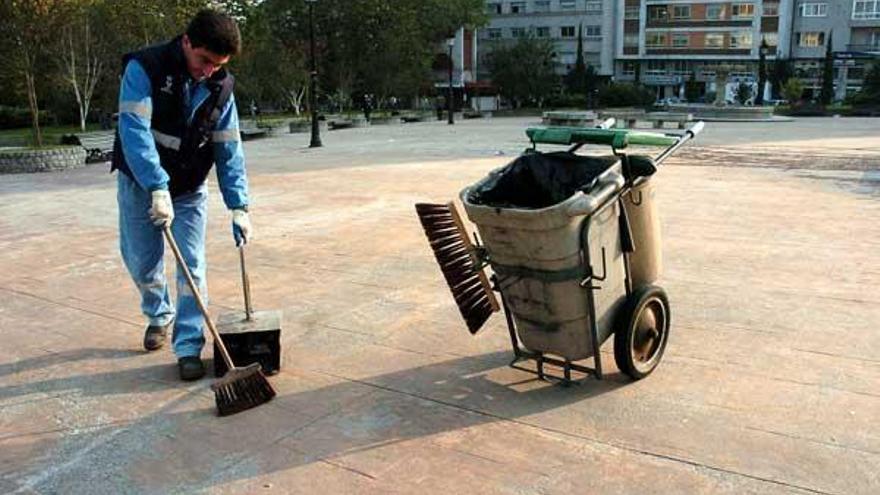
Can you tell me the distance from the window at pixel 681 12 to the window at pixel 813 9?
9.40 metres

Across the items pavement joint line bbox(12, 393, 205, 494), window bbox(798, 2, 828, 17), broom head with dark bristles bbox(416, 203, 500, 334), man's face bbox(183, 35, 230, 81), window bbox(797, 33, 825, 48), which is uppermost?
window bbox(798, 2, 828, 17)

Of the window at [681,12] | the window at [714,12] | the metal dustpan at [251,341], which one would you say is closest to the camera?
the metal dustpan at [251,341]

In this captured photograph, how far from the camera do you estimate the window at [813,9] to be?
67.6 m

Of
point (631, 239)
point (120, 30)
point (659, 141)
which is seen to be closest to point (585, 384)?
point (631, 239)

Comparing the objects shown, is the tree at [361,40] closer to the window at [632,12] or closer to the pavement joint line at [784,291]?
the pavement joint line at [784,291]

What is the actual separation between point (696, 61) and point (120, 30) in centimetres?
5939

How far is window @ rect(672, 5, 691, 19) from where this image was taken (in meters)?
70.5

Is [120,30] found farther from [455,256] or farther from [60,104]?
[455,256]

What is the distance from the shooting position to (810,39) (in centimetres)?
6838

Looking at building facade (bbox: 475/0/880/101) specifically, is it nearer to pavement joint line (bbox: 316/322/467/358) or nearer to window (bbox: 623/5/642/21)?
window (bbox: 623/5/642/21)

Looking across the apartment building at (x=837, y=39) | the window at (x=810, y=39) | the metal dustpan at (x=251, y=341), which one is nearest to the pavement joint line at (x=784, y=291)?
the metal dustpan at (x=251, y=341)

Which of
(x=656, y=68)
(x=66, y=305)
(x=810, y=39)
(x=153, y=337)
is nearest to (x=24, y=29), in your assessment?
(x=66, y=305)

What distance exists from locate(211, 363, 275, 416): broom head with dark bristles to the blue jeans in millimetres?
497

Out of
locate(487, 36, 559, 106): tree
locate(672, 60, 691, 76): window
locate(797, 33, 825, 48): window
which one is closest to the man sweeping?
locate(487, 36, 559, 106): tree
